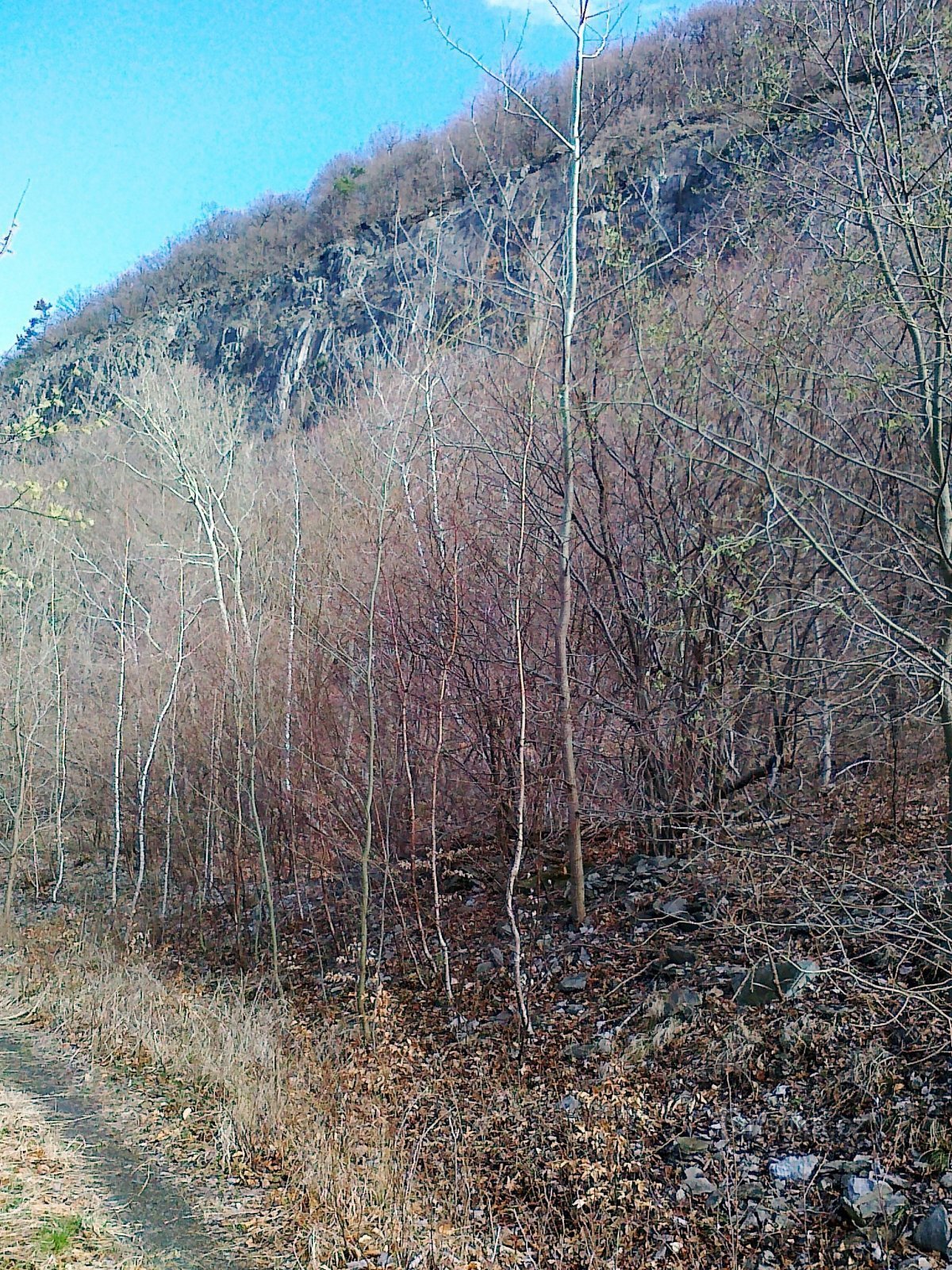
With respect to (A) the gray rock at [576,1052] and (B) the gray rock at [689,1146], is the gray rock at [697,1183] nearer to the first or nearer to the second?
(B) the gray rock at [689,1146]

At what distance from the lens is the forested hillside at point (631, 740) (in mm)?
6098

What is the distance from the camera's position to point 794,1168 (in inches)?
222

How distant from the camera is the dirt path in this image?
17.8 ft

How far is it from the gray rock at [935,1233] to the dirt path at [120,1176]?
3648mm

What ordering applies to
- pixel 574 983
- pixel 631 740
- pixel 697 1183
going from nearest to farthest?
1. pixel 697 1183
2. pixel 574 983
3. pixel 631 740

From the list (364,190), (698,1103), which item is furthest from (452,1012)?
(364,190)

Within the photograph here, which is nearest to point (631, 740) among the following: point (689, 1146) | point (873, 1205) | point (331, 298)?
point (689, 1146)

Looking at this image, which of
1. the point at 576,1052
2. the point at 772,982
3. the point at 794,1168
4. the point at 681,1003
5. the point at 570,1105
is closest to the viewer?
the point at 794,1168

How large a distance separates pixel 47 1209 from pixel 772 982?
5092 mm

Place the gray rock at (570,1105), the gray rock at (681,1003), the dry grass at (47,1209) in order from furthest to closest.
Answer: the gray rock at (681,1003) < the gray rock at (570,1105) < the dry grass at (47,1209)

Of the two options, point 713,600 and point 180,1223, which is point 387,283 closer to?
point 713,600

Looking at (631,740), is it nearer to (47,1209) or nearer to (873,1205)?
(873,1205)

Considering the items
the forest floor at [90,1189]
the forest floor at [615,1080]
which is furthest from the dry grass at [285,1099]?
the forest floor at [90,1189]

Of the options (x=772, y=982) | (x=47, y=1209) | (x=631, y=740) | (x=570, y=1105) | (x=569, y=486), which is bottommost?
(x=570, y=1105)
